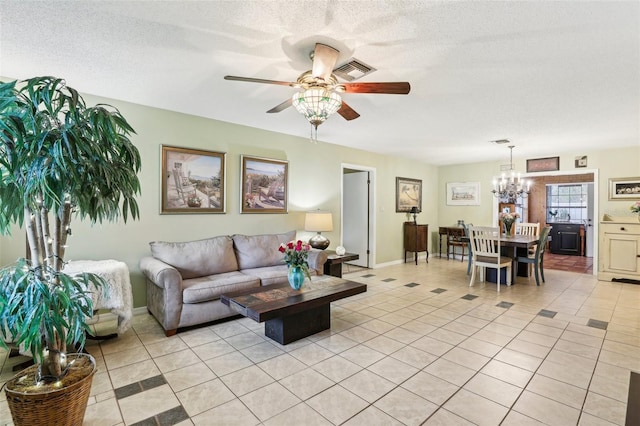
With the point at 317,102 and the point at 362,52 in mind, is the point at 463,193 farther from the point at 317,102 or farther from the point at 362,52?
the point at 317,102

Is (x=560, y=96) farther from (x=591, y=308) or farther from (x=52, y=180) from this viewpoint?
(x=52, y=180)

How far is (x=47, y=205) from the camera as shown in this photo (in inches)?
61.1

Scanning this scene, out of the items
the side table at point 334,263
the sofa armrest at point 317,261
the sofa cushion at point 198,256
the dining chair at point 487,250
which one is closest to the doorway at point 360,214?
the side table at point 334,263

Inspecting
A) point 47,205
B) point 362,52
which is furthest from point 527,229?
point 47,205

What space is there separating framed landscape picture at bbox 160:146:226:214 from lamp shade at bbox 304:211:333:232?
1.29m

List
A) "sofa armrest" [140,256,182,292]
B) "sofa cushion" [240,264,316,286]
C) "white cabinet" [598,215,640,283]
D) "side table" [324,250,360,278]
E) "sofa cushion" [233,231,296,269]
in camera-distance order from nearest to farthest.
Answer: "sofa armrest" [140,256,182,292] → "sofa cushion" [240,264,316,286] → "sofa cushion" [233,231,296,269] → "side table" [324,250,360,278] → "white cabinet" [598,215,640,283]

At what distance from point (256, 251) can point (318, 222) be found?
1087mm

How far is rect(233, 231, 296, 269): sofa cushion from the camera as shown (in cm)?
398

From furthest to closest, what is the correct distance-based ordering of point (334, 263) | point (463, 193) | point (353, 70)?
point (463, 193) → point (334, 263) → point (353, 70)

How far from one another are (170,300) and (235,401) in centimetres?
135

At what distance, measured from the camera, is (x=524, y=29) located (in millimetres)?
2004

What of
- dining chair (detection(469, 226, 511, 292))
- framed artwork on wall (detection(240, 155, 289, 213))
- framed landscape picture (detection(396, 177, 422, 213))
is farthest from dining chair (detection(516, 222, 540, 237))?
framed artwork on wall (detection(240, 155, 289, 213))

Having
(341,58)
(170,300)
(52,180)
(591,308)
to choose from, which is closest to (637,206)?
(591,308)

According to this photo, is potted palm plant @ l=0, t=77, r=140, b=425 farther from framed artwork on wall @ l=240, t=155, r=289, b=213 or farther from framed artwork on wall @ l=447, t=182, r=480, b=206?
framed artwork on wall @ l=447, t=182, r=480, b=206
